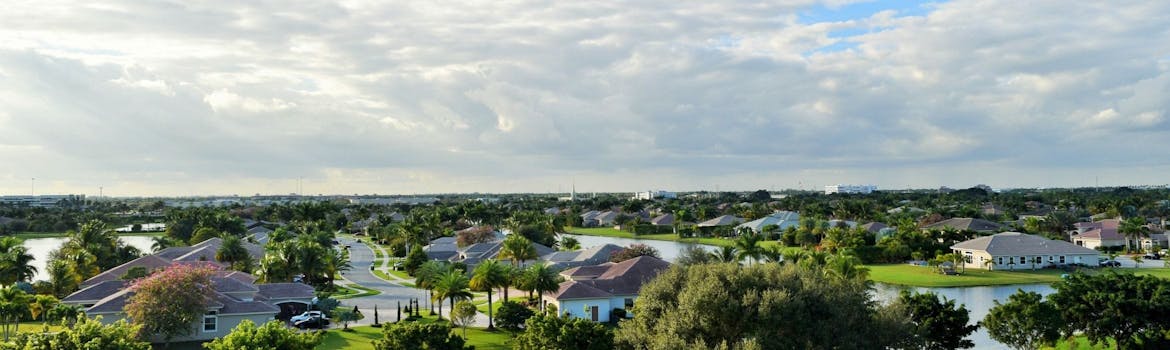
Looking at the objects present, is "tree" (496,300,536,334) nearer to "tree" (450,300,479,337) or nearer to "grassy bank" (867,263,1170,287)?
"tree" (450,300,479,337)

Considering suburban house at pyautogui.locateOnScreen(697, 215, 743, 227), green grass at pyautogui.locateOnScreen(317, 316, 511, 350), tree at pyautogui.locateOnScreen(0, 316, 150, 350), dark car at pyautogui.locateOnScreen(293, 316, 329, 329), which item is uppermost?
suburban house at pyautogui.locateOnScreen(697, 215, 743, 227)

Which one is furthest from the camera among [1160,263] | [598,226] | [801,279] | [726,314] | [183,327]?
[598,226]

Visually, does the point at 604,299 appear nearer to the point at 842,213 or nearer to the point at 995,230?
the point at 995,230

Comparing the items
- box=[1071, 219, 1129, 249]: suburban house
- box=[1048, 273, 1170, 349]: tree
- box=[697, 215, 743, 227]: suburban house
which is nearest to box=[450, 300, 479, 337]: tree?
box=[1048, 273, 1170, 349]: tree

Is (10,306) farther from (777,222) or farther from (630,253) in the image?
(777,222)

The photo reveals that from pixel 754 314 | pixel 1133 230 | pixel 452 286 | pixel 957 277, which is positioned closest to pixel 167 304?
pixel 452 286

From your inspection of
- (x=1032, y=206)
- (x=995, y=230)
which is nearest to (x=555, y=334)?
(x=995, y=230)
